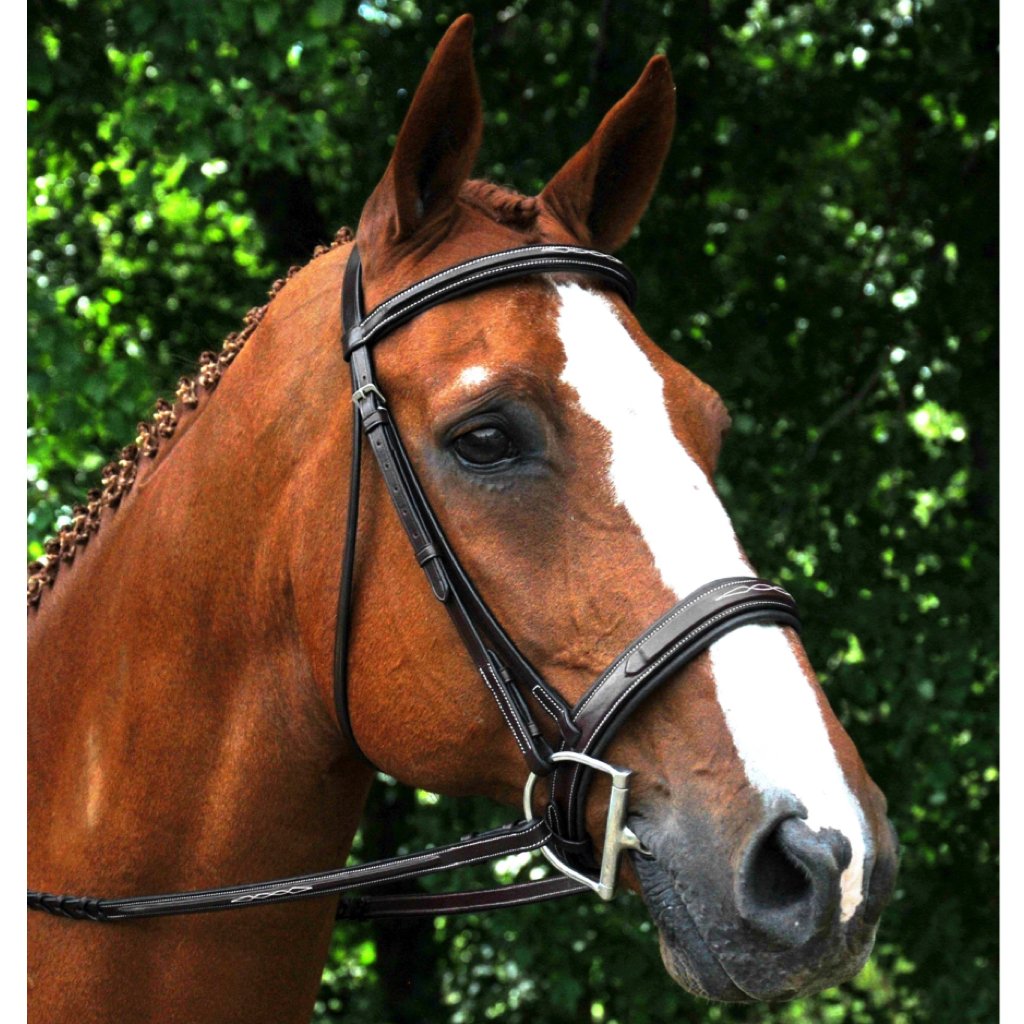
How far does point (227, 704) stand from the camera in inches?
88.0

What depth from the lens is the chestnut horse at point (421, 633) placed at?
1673mm

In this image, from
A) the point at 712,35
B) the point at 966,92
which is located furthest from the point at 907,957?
the point at 712,35

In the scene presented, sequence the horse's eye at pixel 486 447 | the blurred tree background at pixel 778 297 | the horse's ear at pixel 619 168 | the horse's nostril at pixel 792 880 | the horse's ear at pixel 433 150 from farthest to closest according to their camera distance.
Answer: the blurred tree background at pixel 778 297 < the horse's ear at pixel 619 168 < the horse's ear at pixel 433 150 < the horse's eye at pixel 486 447 < the horse's nostril at pixel 792 880

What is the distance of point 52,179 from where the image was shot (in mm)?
5492

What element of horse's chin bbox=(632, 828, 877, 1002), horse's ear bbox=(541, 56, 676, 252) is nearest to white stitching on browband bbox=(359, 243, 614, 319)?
horse's ear bbox=(541, 56, 676, 252)

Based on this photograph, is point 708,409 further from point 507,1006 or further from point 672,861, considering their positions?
point 507,1006

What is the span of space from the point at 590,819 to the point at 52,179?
4703 mm

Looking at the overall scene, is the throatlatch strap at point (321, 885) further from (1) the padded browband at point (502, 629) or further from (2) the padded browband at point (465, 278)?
(2) the padded browband at point (465, 278)

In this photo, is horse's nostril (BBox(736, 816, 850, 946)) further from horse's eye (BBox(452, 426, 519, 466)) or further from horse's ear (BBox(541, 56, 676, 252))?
horse's ear (BBox(541, 56, 676, 252))

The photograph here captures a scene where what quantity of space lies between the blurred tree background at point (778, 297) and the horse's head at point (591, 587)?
123 inches

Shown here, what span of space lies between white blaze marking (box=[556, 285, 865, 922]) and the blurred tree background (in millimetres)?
3433

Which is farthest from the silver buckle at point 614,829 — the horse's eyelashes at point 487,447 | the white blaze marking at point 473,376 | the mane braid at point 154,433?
the mane braid at point 154,433

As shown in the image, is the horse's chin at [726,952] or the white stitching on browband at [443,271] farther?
the white stitching on browband at [443,271]

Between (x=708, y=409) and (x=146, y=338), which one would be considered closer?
(x=708, y=409)
